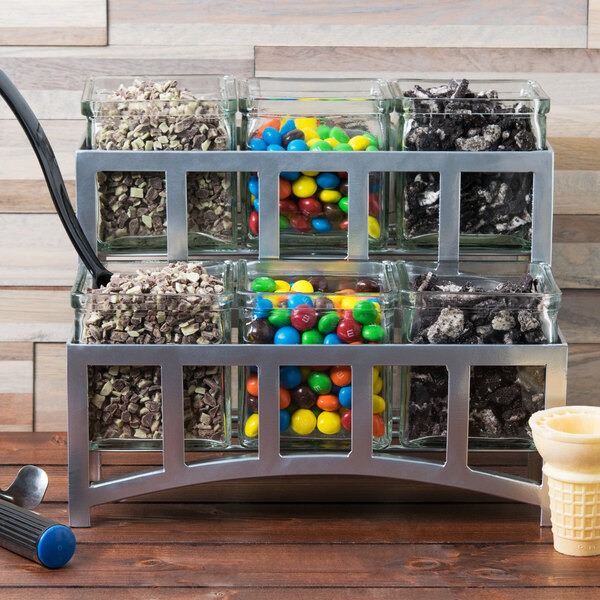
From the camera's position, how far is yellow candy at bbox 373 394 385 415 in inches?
49.9

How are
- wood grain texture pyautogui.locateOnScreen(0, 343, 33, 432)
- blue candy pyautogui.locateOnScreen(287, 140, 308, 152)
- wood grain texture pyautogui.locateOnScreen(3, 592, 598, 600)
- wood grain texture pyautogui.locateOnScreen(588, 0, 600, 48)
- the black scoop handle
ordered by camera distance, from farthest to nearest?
wood grain texture pyautogui.locateOnScreen(0, 343, 33, 432) < wood grain texture pyautogui.locateOnScreen(588, 0, 600, 48) < blue candy pyautogui.locateOnScreen(287, 140, 308, 152) < the black scoop handle < wood grain texture pyautogui.locateOnScreen(3, 592, 598, 600)

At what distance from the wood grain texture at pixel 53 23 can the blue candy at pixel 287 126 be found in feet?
1.48

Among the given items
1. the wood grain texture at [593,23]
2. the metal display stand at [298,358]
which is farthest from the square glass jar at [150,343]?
the wood grain texture at [593,23]

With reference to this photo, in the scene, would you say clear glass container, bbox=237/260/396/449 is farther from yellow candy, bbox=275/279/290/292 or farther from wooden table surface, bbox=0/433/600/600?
wooden table surface, bbox=0/433/600/600

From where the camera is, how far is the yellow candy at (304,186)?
1.30 meters

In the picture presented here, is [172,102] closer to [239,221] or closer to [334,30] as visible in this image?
[239,221]

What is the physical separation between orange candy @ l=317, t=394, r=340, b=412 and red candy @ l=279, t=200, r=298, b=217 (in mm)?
261

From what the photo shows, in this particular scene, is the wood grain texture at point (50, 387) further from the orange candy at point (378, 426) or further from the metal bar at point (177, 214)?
the orange candy at point (378, 426)

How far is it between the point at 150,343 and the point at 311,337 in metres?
0.21

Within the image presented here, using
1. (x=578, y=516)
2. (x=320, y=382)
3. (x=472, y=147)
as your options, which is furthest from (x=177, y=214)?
(x=578, y=516)

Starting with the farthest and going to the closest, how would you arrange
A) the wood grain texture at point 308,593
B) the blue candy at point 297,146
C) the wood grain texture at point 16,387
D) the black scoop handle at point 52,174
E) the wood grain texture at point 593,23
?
the wood grain texture at point 16,387 < the wood grain texture at point 593,23 < the blue candy at point 297,146 < the black scoop handle at point 52,174 < the wood grain texture at point 308,593

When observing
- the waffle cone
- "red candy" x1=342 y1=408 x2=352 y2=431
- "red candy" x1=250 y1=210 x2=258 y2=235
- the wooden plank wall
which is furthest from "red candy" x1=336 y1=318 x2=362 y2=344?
the wooden plank wall

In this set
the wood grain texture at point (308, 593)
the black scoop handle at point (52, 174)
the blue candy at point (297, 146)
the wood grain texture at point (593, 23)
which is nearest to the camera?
the wood grain texture at point (308, 593)

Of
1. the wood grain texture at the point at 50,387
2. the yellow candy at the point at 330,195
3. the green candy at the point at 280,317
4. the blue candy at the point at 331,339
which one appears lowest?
the wood grain texture at the point at 50,387
